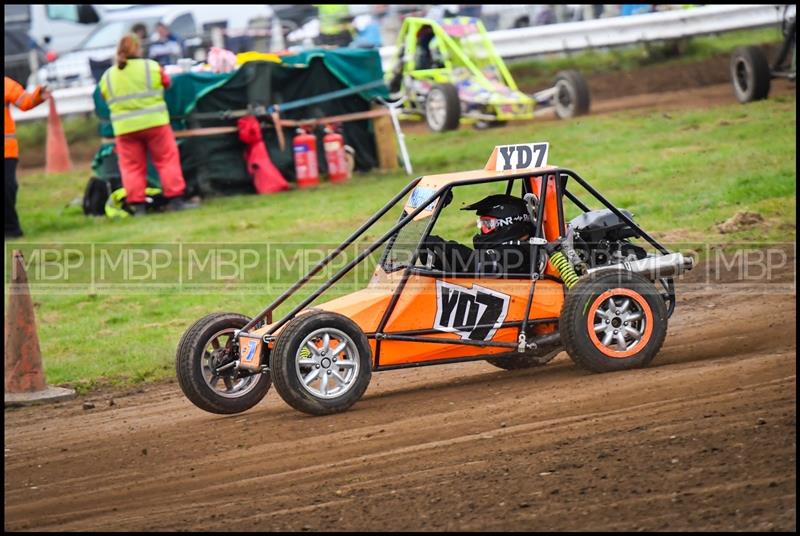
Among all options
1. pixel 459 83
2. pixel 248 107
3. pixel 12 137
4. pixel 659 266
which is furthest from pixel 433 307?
pixel 459 83

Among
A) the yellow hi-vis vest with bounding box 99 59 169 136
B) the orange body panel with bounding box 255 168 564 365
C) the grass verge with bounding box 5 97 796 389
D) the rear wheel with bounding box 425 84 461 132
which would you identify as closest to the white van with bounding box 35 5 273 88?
the grass verge with bounding box 5 97 796 389

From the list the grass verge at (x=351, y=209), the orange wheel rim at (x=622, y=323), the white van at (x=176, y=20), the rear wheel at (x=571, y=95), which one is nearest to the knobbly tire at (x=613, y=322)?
the orange wheel rim at (x=622, y=323)

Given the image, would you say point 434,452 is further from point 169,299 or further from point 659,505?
point 169,299

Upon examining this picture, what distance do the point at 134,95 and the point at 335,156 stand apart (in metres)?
2.87

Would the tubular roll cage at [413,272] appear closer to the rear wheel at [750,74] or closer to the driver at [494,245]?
the driver at [494,245]

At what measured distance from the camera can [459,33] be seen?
19.2 meters

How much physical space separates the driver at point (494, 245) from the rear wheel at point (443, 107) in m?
10.9

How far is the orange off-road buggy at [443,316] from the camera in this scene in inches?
271

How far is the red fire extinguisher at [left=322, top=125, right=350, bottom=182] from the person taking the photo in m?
16.3

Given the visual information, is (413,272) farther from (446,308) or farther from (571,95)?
(571,95)

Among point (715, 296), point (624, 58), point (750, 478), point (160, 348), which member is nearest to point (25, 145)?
point (624, 58)

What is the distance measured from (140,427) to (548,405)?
2.39m

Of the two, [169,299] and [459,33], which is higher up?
[459,33]

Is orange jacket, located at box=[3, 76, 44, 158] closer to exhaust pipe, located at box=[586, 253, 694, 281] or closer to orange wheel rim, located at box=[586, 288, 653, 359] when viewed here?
exhaust pipe, located at box=[586, 253, 694, 281]
